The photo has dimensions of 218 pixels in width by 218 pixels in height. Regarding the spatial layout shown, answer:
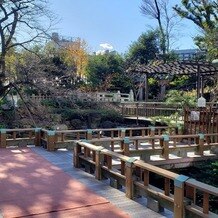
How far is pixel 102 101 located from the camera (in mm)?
21094

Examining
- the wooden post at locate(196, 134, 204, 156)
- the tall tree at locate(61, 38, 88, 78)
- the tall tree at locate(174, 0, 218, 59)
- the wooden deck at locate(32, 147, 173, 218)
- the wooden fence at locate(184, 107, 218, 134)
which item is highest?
the tall tree at locate(174, 0, 218, 59)

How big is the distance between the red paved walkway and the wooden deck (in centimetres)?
13

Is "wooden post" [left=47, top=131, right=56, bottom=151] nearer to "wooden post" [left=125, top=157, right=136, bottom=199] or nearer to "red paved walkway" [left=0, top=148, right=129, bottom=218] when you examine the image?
"red paved walkway" [left=0, top=148, right=129, bottom=218]

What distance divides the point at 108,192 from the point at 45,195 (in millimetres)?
981

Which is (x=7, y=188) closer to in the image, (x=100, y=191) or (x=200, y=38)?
(x=100, y=191)

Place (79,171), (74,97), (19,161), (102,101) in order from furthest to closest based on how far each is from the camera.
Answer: (102,101)
(74,97)
(19,161)
(79,171)

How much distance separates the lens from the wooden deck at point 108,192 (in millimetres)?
4293

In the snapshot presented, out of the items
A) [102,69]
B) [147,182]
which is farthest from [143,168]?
[102,69]

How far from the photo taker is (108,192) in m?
5.18

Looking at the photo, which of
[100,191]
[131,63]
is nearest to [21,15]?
[100,191]

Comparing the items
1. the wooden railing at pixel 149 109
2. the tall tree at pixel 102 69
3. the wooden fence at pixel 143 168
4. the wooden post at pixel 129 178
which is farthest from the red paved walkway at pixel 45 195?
the tall tree at pixel 102 69

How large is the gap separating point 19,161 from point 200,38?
18056 mm

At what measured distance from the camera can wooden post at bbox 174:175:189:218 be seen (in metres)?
3.80

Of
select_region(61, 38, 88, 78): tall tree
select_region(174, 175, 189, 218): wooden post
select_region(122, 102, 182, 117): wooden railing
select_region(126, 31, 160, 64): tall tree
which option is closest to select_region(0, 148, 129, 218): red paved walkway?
select_region(174, 175, 189, 218): wooden post
